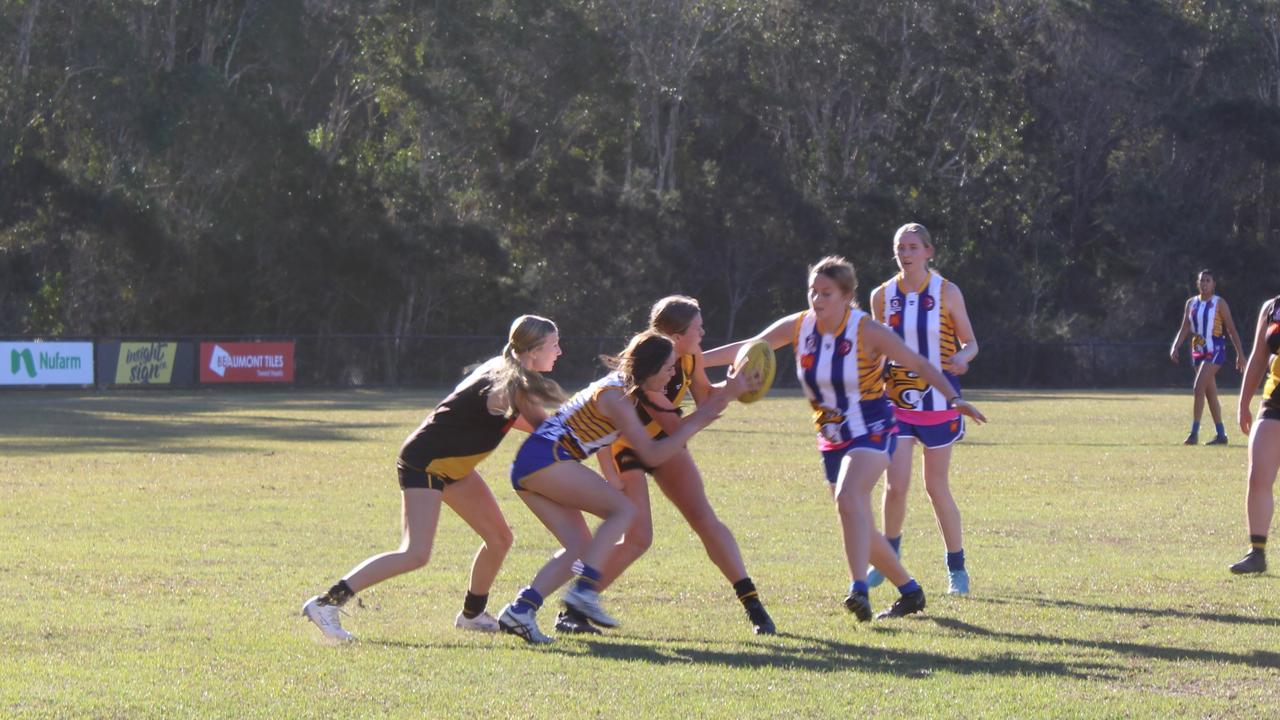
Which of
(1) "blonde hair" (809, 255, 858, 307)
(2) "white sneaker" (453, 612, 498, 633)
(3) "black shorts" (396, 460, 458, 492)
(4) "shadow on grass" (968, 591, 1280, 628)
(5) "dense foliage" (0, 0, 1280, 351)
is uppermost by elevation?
(5) "dense foliage" (0, 0, 1280, 351)

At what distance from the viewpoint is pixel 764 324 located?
5359 cm

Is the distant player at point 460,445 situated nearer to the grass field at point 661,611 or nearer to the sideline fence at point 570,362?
the grass field at point 661,611

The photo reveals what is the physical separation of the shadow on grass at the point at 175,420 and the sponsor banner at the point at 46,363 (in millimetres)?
896

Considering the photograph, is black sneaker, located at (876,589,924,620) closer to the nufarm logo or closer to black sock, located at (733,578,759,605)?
black sock, located at (733,578,759,605)

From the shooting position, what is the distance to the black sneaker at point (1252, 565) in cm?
1000

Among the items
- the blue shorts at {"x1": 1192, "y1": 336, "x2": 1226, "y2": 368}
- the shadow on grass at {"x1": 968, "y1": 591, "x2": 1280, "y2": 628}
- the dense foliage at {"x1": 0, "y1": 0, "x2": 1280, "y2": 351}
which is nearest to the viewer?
the shadow on grass at {"x1": 968, "y1": 591, "x2": 1280, "y2": 628}

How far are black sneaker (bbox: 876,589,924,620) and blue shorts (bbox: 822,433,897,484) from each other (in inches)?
26.4

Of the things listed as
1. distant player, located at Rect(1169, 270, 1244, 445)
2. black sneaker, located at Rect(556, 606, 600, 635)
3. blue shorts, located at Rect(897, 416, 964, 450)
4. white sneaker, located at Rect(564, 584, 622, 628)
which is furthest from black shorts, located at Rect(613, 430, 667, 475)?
distant player, located at Rect(1169, 270, 1244, 445)

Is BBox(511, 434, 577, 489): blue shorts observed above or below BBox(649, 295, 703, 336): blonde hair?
below

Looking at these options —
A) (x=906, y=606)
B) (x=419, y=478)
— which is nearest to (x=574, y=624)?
(x=419, y=478)

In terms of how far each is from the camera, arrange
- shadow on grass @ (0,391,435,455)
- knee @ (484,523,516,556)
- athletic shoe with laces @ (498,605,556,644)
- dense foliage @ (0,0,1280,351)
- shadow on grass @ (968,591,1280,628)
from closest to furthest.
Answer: athletic shoe with laces @ (498,605,556,644) < knee @ (484,523,516,556) < shadow on grass @ (968,591,1280,628) < shadow on grass @ (0,391,435,455) < dense foliage @ (0,0,1280,351)

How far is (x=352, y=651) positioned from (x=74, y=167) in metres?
43.1

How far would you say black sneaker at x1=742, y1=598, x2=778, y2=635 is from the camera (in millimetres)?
7965

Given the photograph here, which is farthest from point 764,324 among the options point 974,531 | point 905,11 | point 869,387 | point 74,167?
point 869,387
